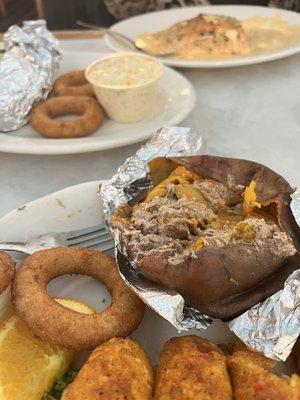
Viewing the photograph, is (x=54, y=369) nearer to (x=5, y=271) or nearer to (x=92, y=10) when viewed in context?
(x=5, y=271)

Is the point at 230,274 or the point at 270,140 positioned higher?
the point at 230,274

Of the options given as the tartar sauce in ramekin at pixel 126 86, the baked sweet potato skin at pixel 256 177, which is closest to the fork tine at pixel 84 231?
the baked sweet potato skin at pixel 256 177

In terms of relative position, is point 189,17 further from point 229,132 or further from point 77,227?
point 77,227

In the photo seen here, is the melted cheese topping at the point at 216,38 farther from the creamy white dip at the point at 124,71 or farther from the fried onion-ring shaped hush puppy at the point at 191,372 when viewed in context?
the fried onion-ring shaped hush puppy at the point at 191,372

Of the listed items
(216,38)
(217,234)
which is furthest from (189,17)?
(217,234)

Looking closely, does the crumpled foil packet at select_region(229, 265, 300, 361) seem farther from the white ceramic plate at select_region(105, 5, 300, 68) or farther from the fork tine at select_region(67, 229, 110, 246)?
the white ceramic plate at select_region(105, 5, 300, 68)

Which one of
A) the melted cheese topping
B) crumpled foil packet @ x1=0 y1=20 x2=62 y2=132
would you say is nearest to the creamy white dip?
crumpled foil packet @ x1=0 y1=20 x2=62 y2=132

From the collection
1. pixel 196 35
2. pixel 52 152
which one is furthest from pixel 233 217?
pixel 196 35

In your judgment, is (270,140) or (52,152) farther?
(270,140)
